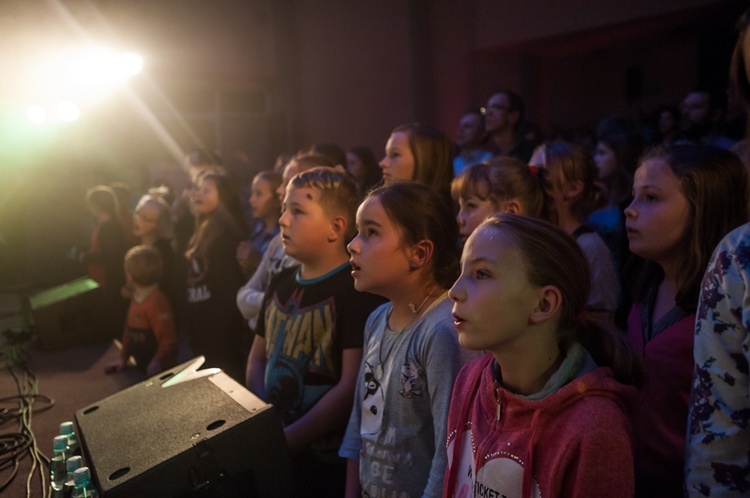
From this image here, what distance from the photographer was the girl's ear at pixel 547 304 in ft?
4.15

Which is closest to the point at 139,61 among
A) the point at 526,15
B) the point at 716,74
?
the point at 526,15

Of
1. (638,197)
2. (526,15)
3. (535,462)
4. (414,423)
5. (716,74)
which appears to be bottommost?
(414,423)

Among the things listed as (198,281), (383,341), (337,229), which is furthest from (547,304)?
(198,281)

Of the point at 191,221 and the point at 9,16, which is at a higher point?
the point at 9,16

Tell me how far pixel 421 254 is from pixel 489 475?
739 mm

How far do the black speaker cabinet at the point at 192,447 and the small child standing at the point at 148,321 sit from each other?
1.60m

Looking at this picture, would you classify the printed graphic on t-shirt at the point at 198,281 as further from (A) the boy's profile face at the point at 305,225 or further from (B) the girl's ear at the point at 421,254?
(B) the girl's ear at the point at 421,254

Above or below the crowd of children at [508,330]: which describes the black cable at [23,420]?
below

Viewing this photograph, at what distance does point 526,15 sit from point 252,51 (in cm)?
481

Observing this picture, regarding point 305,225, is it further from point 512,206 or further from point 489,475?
point 489,475

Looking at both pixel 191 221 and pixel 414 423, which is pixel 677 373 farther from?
pixel 191 221

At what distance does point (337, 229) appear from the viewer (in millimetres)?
2314

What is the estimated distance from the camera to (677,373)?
147 centimetres

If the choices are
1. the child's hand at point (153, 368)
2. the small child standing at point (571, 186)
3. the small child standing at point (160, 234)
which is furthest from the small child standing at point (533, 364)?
the small child standing at point (160, 234)
